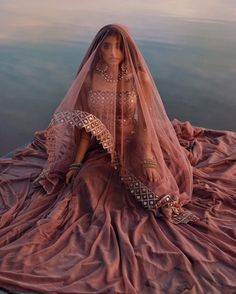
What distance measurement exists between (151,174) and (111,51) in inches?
24.8

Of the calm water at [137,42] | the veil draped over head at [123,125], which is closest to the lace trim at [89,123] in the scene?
the veil draped over head at [123,125]

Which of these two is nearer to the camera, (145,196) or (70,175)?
(145,196)

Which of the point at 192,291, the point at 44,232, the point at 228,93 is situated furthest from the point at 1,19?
Result: the point at 192,291

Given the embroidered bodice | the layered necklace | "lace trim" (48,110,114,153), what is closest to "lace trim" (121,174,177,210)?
"lace trim" (48,110,114,153)

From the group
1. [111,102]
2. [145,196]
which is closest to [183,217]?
[145,196]

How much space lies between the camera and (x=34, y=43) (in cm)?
630

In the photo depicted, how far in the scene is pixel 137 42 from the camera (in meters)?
6.32

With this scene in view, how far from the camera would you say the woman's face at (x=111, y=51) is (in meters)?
2.23

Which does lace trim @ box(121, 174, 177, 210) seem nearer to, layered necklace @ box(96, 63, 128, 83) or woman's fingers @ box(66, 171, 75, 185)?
woman's fingers @ box(66, 171, 75, 185)

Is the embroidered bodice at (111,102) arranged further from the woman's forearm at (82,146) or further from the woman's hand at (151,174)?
the woman's hand at (151,174)

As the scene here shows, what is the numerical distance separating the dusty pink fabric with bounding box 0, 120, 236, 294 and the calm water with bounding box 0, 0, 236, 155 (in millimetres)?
1474

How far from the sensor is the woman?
70.9 inches

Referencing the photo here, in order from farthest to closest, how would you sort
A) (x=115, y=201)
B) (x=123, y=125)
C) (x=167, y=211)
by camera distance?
(x=123, y=125) < (x=115, y=201) < (x=167, y=211)

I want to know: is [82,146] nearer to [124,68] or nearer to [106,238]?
[124,68]
